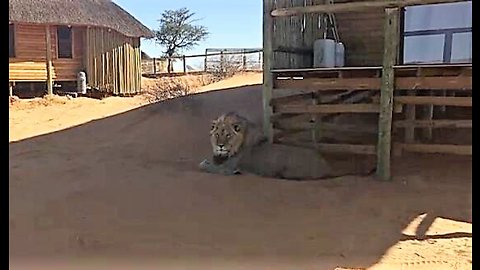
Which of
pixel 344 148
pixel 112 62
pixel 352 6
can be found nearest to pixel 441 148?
pixel 344 148

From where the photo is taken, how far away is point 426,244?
470cm

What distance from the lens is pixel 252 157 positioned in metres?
8.27

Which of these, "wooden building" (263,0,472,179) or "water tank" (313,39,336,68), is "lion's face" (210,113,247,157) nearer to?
"wooden building" (263,0,472,179)

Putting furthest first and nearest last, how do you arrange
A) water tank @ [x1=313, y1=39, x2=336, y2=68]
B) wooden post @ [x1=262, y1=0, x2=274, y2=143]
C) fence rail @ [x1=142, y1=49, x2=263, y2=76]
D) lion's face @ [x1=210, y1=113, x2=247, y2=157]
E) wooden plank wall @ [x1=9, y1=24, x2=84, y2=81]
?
→ fence rail @ [x1=142, y1=49, x2=263, y2=76]
wooden plank wall @ [x1=9, y1=24, x2=84, y2=81]
water tank @ [x1=313, y1=39, x2=336, y2=68]
wooden post @ [x1=262, y1=0, x2=274, y2=143]
lion's face @ [x1=210, y1=113, x2=247, y2=157]

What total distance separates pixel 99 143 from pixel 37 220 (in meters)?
5.81

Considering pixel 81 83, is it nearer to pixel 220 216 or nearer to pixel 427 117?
pixel 427 117

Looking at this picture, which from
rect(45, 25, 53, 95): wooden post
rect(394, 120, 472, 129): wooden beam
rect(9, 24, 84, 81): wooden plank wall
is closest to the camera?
rect(394, 120, 472, 129): wooden beam

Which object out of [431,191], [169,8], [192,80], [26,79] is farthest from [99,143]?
[169,8]

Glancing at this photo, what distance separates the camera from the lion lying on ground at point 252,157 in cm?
796

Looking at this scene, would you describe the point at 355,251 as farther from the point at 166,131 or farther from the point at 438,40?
the point at 438,40

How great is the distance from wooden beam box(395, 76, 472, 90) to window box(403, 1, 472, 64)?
4019 millimetres

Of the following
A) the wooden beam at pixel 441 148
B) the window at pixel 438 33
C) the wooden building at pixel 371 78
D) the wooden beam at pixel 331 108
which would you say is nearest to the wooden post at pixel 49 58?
the wooden building at pixel 371 78

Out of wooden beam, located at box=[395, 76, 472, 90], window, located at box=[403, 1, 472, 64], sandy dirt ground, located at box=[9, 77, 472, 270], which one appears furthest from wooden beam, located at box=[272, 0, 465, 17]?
window, located at box=[403, 1, 472, 64]

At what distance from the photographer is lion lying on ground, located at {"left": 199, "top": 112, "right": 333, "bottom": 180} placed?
26.1 feet
